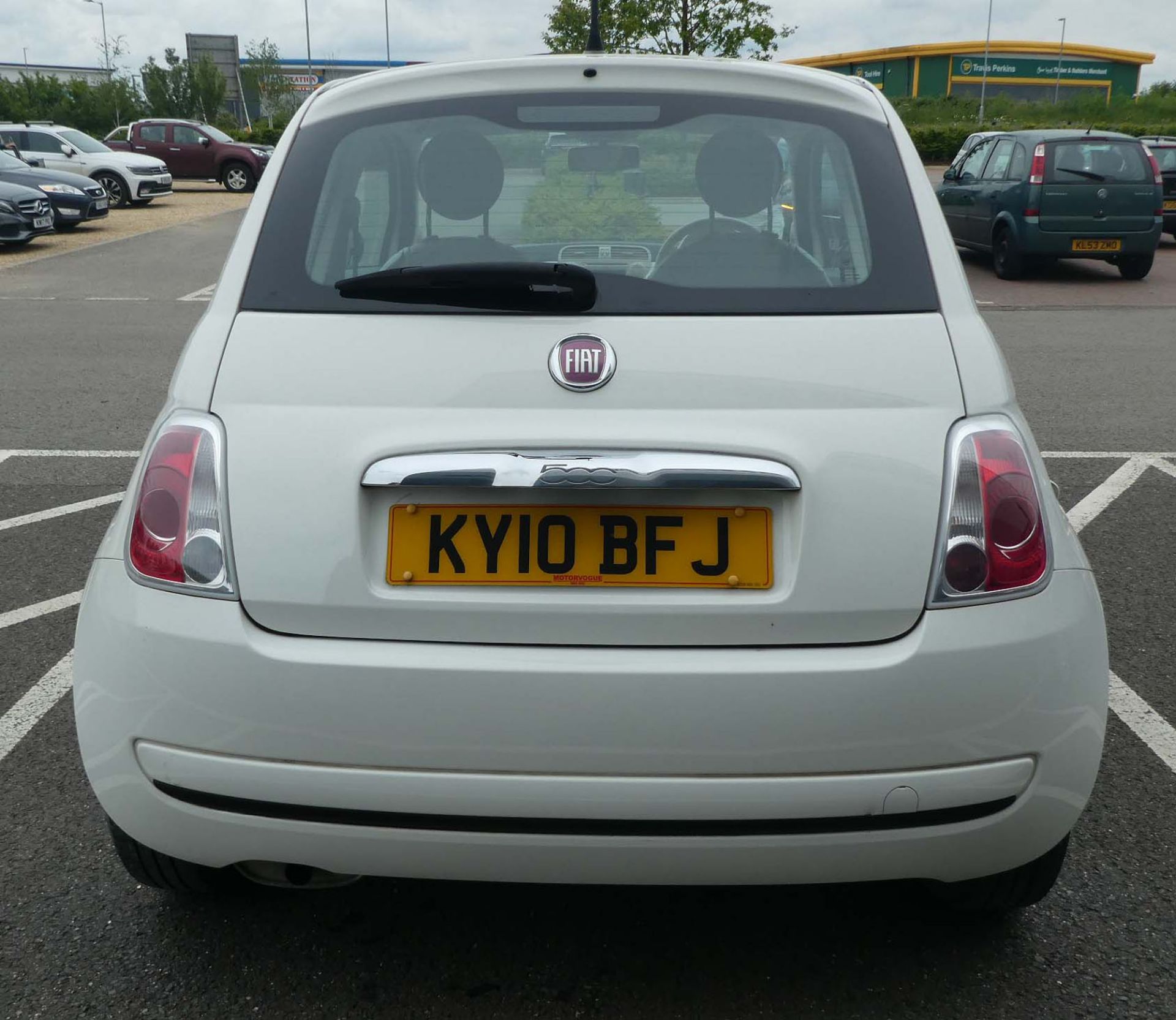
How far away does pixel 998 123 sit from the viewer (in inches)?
2361

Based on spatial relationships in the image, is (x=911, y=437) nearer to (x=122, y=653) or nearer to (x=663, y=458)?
(x=663, y=458)

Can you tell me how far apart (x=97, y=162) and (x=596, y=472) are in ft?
92.9

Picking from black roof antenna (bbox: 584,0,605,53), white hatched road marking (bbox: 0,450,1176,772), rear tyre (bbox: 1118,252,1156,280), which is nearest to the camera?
black roof antenna (bbox: 584,0,605,53)

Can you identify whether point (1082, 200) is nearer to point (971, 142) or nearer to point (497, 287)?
point (971, 142)

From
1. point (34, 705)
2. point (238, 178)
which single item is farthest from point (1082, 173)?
point (238, 178)

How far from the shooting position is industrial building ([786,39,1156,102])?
97.8m

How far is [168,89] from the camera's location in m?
61.5

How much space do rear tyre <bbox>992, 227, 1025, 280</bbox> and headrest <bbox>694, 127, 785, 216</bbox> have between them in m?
13.6

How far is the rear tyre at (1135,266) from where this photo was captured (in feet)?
50.4

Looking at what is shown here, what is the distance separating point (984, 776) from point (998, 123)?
63.5m

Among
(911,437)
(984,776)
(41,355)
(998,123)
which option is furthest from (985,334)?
(998,123)

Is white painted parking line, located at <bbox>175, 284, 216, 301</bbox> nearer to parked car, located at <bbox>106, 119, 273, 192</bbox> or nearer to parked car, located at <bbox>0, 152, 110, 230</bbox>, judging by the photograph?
parked car, located at <bbox>0, 152, 110, 230</bbox>

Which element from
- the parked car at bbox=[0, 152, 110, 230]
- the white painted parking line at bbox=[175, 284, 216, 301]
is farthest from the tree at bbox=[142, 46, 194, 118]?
the white painted parking line at bbox=[175, 284, 216, 301]

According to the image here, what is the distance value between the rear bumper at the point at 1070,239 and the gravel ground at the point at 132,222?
500 inches
